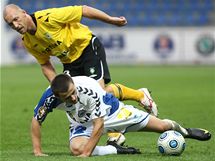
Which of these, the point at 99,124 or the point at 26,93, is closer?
the point at 99,124

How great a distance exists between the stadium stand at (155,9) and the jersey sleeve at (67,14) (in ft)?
89.4

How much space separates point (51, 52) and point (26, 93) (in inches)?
367

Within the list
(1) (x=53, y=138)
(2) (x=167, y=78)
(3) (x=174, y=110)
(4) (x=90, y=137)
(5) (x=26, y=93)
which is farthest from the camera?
(2) (x=167, y=78)

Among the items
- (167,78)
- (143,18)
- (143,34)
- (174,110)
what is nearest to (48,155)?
(174,110)

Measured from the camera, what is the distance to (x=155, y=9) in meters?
37.9

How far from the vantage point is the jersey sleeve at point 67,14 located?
28.2 ft

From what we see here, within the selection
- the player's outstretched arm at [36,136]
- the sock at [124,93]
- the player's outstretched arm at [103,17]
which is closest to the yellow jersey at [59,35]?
the player's outstretched arm at [103,17]

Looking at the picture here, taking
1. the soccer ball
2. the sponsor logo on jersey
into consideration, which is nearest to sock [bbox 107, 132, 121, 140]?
the soccer ball

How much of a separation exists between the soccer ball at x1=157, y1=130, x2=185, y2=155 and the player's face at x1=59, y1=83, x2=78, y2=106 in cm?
113

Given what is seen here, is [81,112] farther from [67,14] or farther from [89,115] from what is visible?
[67,14]

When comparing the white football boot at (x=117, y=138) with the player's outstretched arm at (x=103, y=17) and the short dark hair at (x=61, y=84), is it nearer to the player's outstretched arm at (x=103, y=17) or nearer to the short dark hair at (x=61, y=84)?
the player's outstretched arm at (x=103, y=17)

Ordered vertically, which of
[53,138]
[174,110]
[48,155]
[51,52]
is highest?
[51,52]

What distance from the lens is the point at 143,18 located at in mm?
37219

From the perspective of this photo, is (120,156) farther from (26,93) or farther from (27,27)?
(26,93)
